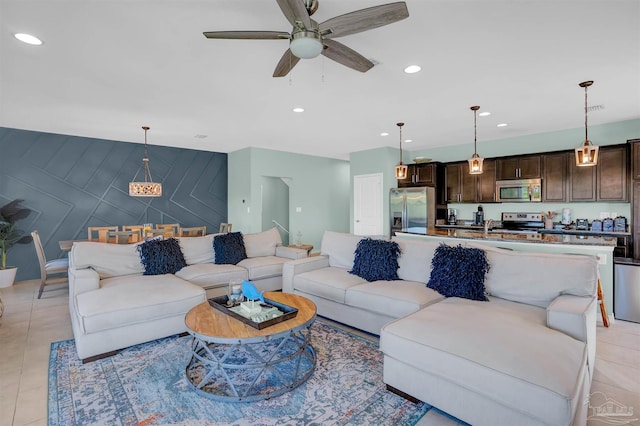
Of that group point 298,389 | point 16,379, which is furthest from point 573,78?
point 16,379

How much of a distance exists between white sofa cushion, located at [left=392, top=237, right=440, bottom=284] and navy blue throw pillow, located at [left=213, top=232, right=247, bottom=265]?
2208 mm

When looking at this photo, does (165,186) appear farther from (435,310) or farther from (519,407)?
(519,407)

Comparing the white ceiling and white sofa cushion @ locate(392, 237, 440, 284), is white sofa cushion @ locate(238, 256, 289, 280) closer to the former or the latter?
white sofa cushion @ locate(392, 237, 440, 284)

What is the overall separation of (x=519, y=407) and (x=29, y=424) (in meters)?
2.71

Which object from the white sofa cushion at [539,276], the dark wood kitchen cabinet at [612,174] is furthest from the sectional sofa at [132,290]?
the dark wood kitchen cabinet at [612,174]

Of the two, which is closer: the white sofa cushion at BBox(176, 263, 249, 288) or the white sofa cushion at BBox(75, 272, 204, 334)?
the white sofa cushion at BBox(75, 272, 204, 334)

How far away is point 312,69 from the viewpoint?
116 inches

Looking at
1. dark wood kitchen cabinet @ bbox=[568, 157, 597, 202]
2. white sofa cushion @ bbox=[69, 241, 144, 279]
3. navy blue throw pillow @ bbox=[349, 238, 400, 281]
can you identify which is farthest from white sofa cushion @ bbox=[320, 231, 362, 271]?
dark wood kitchen cabinet @ bbox=[568, 157, 597, 202]

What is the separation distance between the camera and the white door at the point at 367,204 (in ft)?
23.2

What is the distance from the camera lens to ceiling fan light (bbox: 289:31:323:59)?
1.79 meters

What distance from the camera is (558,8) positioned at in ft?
6.73

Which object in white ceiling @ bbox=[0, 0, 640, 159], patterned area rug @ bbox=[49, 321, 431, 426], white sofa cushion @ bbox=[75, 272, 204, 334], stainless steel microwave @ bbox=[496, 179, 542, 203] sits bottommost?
patterned area rug @ bbox=[49, 321, 431, 426]

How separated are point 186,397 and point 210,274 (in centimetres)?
175

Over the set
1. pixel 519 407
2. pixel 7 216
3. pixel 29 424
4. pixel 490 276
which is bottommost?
pixel 29 424
